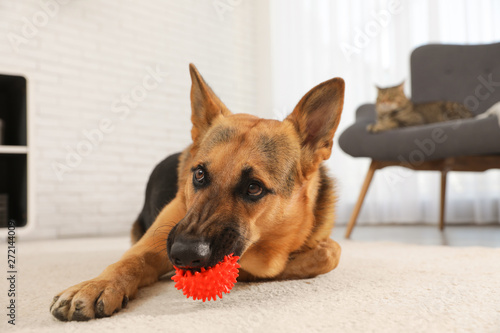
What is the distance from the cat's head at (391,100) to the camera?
3.41 metres

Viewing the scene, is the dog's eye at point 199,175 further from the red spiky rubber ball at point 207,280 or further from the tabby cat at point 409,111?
the tabby cat at point 409,111

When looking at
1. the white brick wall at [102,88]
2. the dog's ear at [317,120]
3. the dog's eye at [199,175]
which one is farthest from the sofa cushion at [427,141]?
the white brick wall at [102,88]

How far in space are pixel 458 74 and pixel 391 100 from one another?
90 centimetres

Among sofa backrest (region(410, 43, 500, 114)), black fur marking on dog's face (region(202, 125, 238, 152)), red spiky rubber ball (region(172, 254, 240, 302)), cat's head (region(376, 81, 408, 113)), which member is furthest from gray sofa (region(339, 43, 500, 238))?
red spiky rubber ball (region(172, 254, 240, 302))

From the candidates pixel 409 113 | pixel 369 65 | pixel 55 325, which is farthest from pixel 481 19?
pixel 55 325

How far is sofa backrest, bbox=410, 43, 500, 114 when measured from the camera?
12.1 feet

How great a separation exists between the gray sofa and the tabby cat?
16 centimetres

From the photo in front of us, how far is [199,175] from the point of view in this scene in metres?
1.32

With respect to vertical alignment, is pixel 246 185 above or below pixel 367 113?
below

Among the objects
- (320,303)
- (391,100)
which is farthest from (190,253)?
(391,100)

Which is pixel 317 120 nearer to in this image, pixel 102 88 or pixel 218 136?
pixel 218 136

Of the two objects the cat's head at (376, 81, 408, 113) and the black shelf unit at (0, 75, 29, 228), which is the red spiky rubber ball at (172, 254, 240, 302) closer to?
the black shelf unit at (0, 75, 29, 228)

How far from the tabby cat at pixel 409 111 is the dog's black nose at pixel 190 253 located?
97.2 inches

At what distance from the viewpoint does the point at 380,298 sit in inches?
48.7
